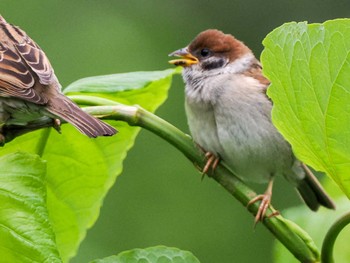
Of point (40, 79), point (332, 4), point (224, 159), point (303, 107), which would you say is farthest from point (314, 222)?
point (332, 4)

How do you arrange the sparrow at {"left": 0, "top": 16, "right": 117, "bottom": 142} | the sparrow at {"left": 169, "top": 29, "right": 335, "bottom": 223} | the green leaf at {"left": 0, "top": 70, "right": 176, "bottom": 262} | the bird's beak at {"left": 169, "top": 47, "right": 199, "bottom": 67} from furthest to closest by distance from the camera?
the bird's beak at {"left": 169, "top": 47, "right": 199, "bottom": 67} < the sparrow at {"left": 169, "top": 29, "right": 335, "bottom": 223} < the sparrow at {"left": 0, "top": 16, "right": 117, "bottom": 142} < the green leaf at {"left": 0, "top": 70, "right": 176, "bottom": 262}

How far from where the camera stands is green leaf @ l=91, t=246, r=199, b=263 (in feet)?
4.56

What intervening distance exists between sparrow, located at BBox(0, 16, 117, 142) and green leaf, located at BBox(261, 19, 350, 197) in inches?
26.0

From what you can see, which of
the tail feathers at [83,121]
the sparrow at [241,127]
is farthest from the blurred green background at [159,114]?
the tail feathers at [83,121]

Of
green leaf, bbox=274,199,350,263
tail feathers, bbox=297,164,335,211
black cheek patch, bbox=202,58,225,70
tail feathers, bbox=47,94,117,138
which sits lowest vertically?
tail feathers, bbox=297,164,335,211

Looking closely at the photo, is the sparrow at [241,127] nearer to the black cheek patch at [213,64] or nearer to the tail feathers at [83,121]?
the black cheek patch at [213,64]

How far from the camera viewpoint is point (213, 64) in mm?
3006

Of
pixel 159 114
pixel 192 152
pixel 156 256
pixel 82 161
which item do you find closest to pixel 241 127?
pixel 82 161

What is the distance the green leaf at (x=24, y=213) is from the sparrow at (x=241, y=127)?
3.76ft

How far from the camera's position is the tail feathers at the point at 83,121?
1580 mm

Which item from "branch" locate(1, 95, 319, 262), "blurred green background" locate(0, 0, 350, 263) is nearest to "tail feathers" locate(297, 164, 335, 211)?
"branch" locate(1, 95, 319, 262)

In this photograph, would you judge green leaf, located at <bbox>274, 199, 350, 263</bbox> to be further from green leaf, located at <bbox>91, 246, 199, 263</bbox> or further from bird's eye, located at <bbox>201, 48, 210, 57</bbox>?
bird's eye, located at <bbox>201, 48, 210, 57</bbox>

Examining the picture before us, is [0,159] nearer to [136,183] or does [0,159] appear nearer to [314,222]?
[314,222]

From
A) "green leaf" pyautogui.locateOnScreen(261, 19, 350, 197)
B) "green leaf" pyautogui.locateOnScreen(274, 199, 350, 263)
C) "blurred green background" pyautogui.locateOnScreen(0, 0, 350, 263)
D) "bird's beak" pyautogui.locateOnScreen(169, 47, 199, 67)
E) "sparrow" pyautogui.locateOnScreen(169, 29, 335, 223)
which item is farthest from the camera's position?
"blurred green background" pyautogui.locateOnScreen(0, 0, 350, 263)
